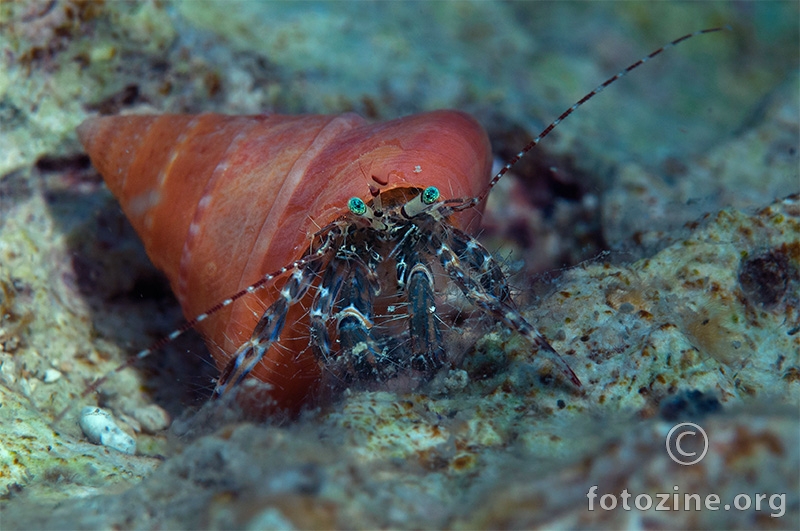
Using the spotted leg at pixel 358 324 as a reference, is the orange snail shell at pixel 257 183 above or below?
above

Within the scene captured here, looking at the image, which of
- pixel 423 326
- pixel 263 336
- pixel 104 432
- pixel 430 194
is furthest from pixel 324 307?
pixel 104 432

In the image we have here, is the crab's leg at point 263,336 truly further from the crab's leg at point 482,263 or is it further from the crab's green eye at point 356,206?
the crab's leg at point 482,263

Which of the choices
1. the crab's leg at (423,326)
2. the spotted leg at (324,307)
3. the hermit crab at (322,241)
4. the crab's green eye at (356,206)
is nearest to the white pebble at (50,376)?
the hermit crab at (322,241)

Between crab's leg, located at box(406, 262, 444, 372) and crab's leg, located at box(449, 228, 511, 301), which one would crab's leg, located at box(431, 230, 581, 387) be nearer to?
crab's leg, located at box(449, 228, 511, 301)

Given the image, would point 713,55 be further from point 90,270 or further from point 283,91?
point 90,270

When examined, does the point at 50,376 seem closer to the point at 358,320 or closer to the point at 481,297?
the point at 358,320
